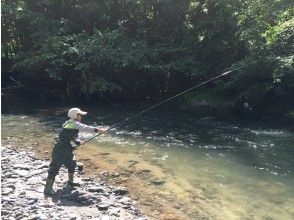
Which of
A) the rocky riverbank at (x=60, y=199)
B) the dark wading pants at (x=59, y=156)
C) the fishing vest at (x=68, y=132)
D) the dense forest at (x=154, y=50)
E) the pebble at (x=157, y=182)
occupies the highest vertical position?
the dense forest at (x=154, y=50)

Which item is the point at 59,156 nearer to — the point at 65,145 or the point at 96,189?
the point at 65,145

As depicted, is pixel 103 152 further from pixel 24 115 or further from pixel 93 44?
pixel 93 44

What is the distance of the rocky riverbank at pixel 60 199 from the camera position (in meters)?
9.05

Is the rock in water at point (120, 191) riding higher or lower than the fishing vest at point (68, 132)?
lower

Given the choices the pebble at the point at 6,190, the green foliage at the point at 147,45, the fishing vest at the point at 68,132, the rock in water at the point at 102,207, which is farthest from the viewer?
the green foliage at the point at 147,45

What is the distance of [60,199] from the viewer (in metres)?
9.91

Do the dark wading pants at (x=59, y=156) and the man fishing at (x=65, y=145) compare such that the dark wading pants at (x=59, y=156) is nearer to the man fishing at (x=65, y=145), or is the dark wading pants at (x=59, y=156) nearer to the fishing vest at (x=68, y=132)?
the man fishing at (x=65, y=145)

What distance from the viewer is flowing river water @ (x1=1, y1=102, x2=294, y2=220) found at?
10367 mm

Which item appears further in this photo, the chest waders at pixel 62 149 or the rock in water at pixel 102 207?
the chest waders at pixel 62 149

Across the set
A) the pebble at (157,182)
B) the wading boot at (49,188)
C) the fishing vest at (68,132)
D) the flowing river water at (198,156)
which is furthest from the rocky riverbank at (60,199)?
the fishing vest at (68,132)

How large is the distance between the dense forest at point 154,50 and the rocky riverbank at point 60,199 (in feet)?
39.1

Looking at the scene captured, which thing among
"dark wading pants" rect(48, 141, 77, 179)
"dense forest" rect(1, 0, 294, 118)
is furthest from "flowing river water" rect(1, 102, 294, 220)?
"dense forest" rect(1, 0, 294, 118)

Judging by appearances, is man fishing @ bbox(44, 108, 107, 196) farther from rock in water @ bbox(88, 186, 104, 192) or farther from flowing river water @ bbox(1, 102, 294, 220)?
flowing river water @ bbox(1, 102, 294, 220)

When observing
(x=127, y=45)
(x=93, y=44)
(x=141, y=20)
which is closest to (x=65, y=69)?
(x=93, y=44)
